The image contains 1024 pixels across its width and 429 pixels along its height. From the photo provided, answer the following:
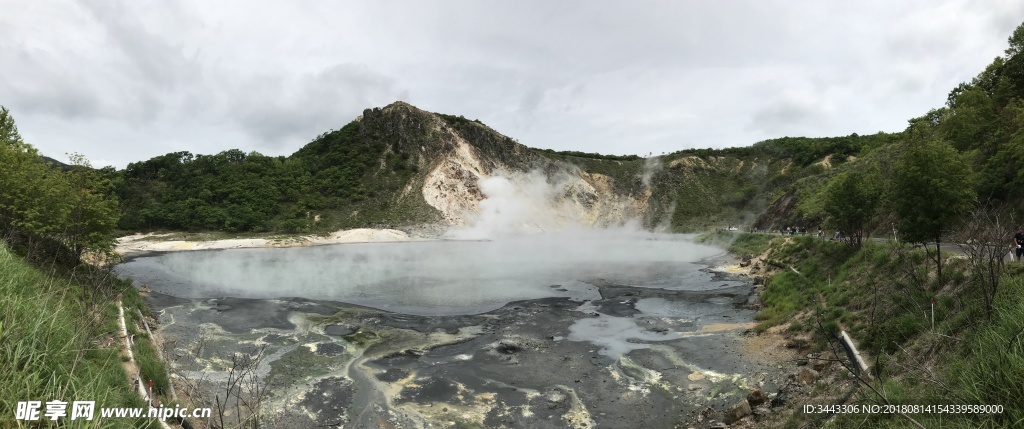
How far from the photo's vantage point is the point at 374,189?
270ft

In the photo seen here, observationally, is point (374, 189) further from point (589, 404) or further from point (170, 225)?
A: point (589, 404)

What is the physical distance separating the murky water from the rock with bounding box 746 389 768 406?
527 inches

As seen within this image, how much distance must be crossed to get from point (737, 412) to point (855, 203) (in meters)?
16.8

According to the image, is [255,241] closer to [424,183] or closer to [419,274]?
[424,183]

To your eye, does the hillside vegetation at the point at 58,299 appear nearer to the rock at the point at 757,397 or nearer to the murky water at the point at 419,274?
the murky water at the point at 419,274

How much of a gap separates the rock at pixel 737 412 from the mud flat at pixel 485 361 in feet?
0.77

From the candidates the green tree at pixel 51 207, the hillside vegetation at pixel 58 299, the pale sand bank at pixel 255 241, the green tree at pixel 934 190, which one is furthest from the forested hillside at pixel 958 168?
the pale sand bank at pixel 255 241

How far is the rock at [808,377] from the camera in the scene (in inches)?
505

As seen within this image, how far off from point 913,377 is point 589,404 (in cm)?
720

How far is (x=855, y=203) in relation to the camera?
75.3 ft

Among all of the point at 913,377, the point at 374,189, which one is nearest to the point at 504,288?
the point at 913,377

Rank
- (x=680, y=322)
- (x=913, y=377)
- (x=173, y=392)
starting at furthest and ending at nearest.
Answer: (x=680, y=322) < (x=173, y=392) < (x=913, y=377)

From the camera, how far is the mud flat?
484 inches

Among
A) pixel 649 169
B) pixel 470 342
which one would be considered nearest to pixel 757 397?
pixel 470 342
